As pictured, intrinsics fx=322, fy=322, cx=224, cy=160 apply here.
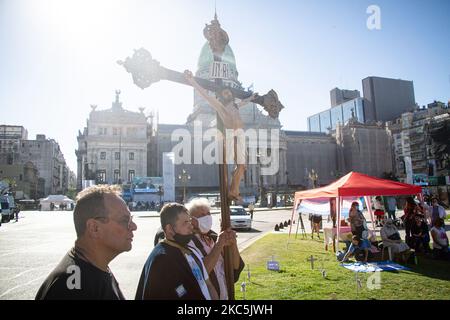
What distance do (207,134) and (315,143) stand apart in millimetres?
35514

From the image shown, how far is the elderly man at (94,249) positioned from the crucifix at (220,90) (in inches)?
37.0

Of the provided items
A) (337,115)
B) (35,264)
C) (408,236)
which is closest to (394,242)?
(408,236)

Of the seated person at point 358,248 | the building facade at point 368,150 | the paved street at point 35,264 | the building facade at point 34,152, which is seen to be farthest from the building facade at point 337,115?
the paved street at point 35,264

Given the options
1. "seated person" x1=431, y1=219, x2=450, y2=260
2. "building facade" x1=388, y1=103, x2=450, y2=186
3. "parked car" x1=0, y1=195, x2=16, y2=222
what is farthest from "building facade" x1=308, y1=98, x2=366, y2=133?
"seated person" x1=431, y1=219, x2=450, y2=260

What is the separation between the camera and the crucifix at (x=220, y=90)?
288 centimetres

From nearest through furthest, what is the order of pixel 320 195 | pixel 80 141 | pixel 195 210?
pixel 195 210, pixel 320 195, pixel 80 141

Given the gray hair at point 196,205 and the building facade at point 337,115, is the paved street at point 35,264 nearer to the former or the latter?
the gray hair at point 196,205

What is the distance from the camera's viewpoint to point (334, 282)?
7098 millimetres

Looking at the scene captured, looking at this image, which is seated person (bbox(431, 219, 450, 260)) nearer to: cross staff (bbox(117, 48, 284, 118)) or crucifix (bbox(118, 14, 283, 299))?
crucifix (bbox(118, 14, 283, 299))

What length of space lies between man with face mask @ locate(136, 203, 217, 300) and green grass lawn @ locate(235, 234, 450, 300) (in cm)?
362
